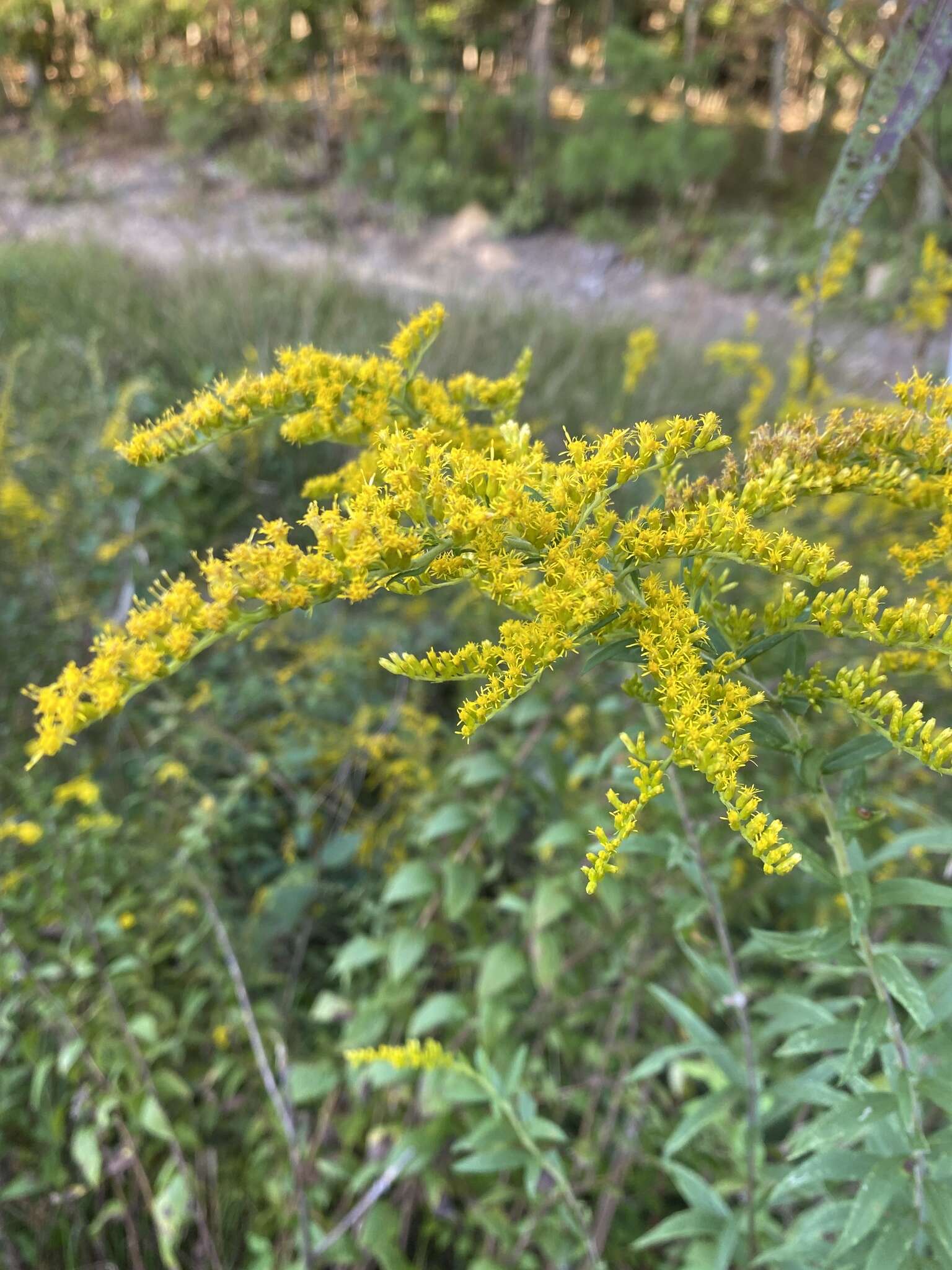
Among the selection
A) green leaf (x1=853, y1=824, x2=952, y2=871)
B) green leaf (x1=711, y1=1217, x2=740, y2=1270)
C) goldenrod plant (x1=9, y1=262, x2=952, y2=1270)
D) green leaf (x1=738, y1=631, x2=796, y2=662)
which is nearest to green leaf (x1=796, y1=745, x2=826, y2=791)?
goldenrod plant (x1=9, y1=262, x2=952, y2=1270)

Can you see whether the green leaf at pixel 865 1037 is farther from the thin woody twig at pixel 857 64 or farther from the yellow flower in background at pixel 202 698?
the yellow flower in background at pixel 202 698

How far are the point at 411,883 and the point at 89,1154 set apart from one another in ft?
2.58

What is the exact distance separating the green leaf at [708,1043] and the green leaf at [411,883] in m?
0.57

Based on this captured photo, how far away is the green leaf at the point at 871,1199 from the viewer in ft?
2.91

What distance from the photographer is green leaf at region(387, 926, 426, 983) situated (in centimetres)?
167

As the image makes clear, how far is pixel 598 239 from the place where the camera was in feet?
35.3

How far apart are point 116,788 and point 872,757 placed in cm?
213

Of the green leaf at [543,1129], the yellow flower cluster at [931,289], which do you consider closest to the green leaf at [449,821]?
the green leaf at [543,1129]

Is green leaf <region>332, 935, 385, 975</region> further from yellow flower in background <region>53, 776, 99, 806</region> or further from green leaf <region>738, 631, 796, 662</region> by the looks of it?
green leaf <region>738, 631, 796, 662</region>

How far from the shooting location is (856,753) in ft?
2.87

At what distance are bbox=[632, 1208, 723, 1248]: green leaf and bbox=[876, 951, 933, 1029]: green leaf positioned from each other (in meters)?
0.62

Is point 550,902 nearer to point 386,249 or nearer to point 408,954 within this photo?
point 408,954

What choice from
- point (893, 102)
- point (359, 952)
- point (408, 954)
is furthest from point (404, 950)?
point (893, 102)

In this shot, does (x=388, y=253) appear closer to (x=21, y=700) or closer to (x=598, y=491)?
(x=21, y=700)
